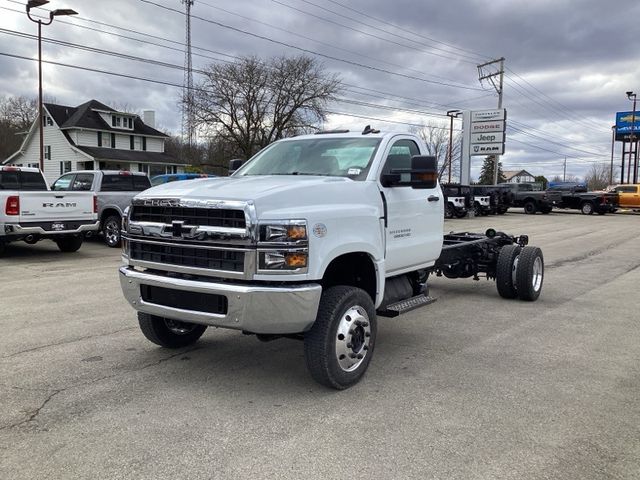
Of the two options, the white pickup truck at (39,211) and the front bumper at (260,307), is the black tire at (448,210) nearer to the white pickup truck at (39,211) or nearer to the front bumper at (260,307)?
the white pickup truck at (39,211)

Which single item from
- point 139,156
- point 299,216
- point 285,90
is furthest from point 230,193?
point 139,156

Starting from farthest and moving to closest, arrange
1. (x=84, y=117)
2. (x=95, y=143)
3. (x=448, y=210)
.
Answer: (x=95, y=143), (x=84, y=117), (x=448, y=210)

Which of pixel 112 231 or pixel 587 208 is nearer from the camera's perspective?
pixel 112 231

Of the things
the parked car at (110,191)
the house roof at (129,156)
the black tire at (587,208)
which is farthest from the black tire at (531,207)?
the house roof at (129,156)

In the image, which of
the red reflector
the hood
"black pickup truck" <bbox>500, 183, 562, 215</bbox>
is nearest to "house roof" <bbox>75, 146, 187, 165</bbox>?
"black pickup truck" <bbox>500, 183, 562, 215</bbox>

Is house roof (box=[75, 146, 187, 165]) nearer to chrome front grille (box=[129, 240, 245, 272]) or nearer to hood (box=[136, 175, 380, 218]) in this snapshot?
chrome front grille (box=[129, 240, 245, 272])

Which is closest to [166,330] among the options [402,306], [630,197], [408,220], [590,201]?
[402,306]

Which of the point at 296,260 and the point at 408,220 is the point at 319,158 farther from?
the point at 296,260

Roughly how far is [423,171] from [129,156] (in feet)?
156

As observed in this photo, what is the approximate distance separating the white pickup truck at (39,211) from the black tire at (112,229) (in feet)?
3.90

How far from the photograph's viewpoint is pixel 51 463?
327cm

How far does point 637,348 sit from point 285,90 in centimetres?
3810

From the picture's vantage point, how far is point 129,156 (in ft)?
159

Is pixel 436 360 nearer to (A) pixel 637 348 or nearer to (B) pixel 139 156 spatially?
(A) pixel 637 348
